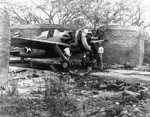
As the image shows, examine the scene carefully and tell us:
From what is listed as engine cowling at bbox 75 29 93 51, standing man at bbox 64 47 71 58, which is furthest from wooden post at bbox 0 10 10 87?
engine cowling at bbox 75 29 93 51

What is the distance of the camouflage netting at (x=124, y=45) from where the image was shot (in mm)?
11016

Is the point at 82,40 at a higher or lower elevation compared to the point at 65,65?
higher

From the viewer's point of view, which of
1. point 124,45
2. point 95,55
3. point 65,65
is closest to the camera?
point 65,65

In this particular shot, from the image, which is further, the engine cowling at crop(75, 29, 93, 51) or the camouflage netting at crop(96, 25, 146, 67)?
the camouflage netting at crop(96, 25, 146, 67)

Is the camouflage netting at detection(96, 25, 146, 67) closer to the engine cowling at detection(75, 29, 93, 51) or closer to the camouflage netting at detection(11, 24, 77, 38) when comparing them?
the engine cowling at detection(75, 29, 93, 51)

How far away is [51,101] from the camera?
3.69 m

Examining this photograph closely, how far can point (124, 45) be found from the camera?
1120 cm

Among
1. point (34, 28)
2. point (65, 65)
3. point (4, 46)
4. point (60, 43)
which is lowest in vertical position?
point (65, 65)

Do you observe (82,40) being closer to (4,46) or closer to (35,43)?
(35,43)

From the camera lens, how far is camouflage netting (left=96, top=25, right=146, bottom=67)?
11016 millimetres

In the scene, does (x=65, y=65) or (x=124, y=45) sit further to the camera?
(x=124, y=45)

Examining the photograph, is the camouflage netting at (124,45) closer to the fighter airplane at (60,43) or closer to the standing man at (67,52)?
the fighter airplane at (60,43)

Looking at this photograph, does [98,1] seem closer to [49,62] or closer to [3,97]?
[49,62]

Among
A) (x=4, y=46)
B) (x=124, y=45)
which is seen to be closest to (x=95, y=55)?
(x=124, y=45)
